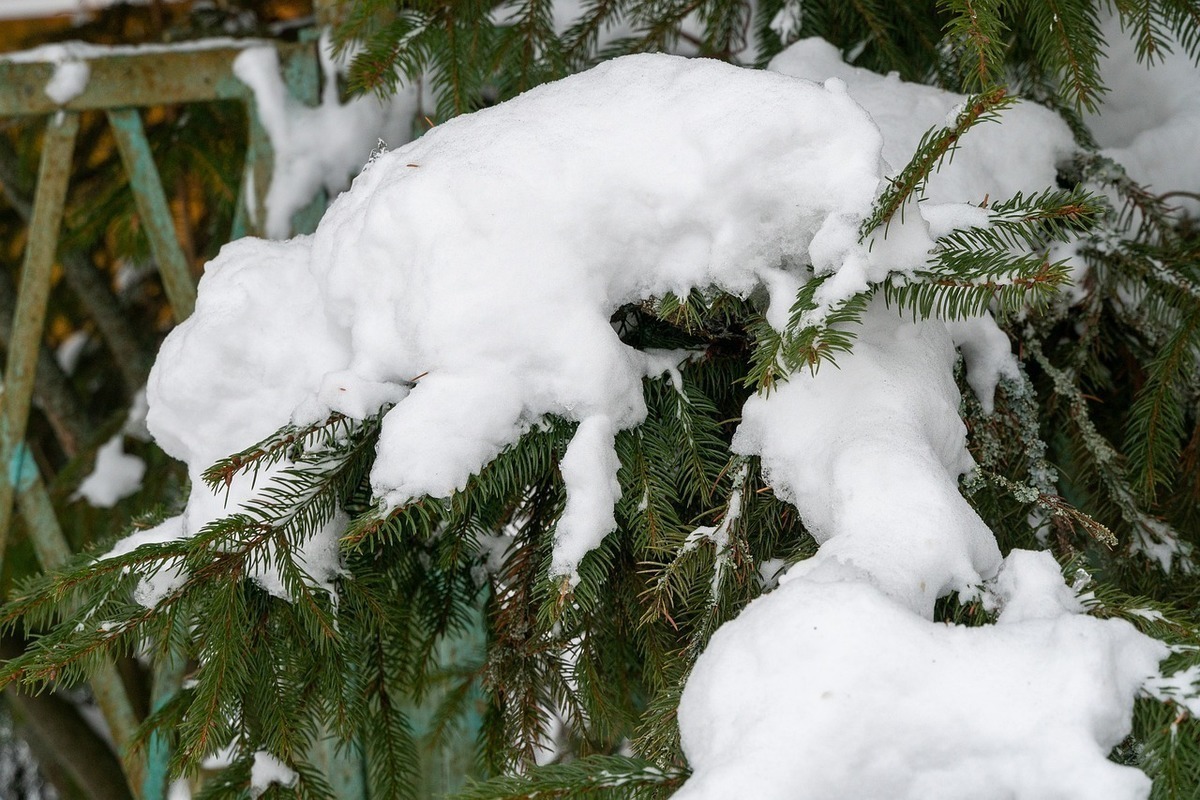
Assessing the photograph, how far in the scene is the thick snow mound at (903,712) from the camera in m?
0.66

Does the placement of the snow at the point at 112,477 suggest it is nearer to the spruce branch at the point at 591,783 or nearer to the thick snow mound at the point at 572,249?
the thick snow mound at the point at 572,249

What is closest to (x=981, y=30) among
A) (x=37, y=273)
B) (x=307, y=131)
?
(x=307, y=131)

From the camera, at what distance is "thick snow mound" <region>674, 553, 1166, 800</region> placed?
66 centimetres

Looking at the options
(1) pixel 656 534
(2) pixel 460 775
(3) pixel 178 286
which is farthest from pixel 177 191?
(1) pixel 656 534

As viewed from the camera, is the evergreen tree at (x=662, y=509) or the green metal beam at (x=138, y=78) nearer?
the evergreen tree at (x=662, y=509)

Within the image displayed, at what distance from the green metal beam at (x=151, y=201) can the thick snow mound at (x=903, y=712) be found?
1.64 meters

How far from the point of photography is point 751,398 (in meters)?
0.96

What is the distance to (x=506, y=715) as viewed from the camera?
1.20 metres

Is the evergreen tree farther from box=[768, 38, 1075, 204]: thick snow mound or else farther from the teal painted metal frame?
the teal painted metal frame

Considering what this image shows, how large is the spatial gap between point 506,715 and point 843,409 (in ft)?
2.01

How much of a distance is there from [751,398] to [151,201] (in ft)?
4.98

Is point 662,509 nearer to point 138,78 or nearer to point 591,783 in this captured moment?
point 591,783

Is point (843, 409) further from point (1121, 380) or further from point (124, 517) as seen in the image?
point (124, 517)

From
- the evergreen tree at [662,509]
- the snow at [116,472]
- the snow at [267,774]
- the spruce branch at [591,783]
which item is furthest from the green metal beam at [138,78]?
the spruce branch at [591,783]
